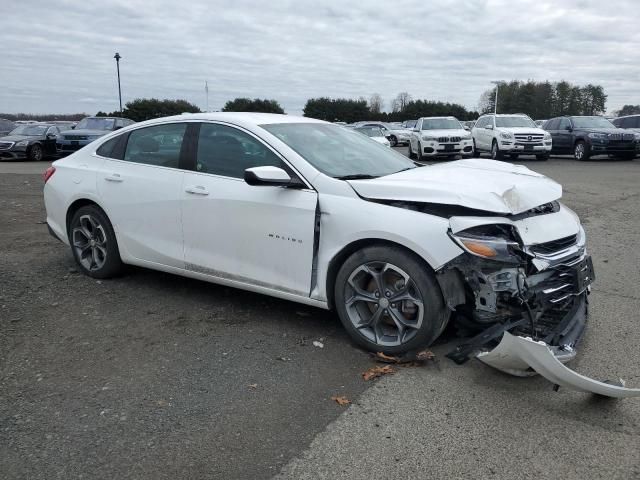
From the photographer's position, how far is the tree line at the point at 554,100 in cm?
8050

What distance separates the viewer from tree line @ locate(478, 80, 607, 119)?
80.5 meters

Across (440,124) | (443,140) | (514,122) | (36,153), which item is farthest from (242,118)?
(36,153)

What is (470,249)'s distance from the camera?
3486 mm

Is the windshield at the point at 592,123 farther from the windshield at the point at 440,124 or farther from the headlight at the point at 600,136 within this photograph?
the windshield at the point at 440,124

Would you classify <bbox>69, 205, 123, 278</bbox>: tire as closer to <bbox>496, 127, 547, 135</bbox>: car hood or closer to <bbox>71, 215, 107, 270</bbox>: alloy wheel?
<bbox>71, 215, 107, 270</bbox>: alloy wheel

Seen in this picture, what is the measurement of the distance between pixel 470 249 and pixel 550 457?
1.25 metres

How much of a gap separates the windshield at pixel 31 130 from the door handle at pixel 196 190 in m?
20.4

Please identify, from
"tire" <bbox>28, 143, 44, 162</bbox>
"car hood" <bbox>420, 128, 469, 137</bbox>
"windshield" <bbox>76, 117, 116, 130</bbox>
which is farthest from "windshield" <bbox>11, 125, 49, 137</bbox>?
"car hood" <bbox>420, 128, 469, 137</bbox>

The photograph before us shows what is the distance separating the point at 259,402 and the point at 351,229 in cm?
130

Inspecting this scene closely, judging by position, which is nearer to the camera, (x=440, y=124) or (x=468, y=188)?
(x=468, y=188)

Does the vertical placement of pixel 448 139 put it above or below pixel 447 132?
below

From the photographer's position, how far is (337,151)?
15.4 feet

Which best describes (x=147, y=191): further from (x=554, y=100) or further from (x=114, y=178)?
(x=554, y=100)

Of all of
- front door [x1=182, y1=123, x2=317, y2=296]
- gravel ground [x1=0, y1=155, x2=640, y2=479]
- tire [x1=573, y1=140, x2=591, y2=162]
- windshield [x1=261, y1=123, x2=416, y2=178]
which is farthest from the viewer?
tire [x1=573, y1=140, x2=591, y2=162]
